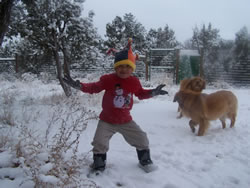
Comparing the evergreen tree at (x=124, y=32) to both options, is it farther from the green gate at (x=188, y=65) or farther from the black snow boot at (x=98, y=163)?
the black snow boot at (x=98, y=163)

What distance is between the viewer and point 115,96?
2129 millimetres

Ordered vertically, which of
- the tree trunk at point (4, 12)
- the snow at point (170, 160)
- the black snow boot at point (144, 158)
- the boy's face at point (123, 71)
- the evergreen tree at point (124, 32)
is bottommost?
the snow at point (170, 160)

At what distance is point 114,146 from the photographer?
2592 millimetres

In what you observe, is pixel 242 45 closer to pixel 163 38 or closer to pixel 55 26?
pixel 55 26

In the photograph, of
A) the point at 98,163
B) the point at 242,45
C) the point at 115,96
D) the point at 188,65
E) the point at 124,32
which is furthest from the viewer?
the point at 124,32

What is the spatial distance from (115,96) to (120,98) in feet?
0.20

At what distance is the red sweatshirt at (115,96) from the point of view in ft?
6.86

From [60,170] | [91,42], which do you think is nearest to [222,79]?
[91,42]

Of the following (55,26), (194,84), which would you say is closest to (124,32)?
(55,26)

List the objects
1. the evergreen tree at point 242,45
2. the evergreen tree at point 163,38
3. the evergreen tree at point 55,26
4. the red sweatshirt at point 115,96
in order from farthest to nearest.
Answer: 1. the evergreen tree at point 163,38
2. the evergreen tree at point 242,45
3. the evergreen tree at point 55,26
4. the red sweatshirt at point 115,96

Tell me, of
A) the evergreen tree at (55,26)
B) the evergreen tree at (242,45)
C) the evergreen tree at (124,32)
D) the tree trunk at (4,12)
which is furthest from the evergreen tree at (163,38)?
the tree trunk at (4,12)

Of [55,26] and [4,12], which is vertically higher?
[55,26]

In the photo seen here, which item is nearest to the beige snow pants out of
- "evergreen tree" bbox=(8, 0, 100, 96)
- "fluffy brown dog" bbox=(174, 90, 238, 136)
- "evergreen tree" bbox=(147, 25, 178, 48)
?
"fluffy brown dog" bbox=(174, 90, 238, 136)

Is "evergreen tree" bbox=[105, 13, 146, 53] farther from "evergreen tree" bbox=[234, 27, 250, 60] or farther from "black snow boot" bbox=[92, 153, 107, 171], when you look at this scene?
"black snow boot" bbox=[92, 153, 107, 171]
